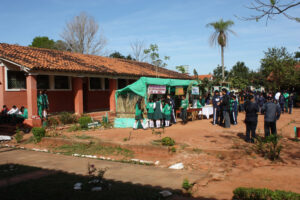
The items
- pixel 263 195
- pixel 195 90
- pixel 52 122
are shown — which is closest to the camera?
pixel 263 195

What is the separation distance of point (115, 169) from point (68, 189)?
1.82 meters

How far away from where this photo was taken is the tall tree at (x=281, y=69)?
23786 mm

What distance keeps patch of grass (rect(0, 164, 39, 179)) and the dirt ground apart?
3.20 m

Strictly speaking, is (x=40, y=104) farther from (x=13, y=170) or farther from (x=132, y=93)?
(x=13, y=170)

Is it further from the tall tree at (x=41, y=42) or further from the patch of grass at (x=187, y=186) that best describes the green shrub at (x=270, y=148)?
the tall tree at (x=41, y=42)

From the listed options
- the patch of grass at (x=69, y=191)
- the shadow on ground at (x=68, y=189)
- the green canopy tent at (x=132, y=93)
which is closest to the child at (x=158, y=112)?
the green canopy tent at (x=132, y=93)

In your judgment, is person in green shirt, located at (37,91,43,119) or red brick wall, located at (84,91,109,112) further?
red brick wall, located at (84,91,109,112)

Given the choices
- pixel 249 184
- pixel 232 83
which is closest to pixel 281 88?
pixel 232 83

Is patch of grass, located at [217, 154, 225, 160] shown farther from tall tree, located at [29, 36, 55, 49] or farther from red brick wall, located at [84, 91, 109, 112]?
tall tree, located at [29, 36, 55, 49]

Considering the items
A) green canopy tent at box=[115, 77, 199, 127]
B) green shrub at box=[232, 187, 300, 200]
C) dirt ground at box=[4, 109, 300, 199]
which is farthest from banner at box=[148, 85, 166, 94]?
green shrub at box=[232, 187, 300, 200]

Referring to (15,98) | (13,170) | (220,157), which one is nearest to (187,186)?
(220,157)

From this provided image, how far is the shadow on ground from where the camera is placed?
4746 millimetres

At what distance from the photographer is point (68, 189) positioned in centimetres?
518

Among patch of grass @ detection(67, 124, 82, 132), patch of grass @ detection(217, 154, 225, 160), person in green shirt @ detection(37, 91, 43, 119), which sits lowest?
patch of grass @ detection(217, 154, 225, 160)
